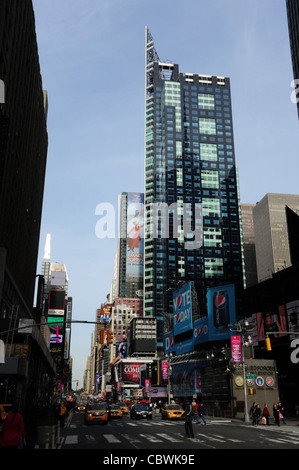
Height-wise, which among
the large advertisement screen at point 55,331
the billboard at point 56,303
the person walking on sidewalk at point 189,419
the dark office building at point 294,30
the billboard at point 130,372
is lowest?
the person walking on sidewalk at point 189,419

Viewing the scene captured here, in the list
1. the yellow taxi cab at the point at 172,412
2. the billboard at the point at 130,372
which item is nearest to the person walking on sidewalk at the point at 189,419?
the yellow taxi cab at the point at 172,412

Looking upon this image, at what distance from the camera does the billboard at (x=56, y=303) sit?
146 metres

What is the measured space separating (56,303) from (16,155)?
345 ft

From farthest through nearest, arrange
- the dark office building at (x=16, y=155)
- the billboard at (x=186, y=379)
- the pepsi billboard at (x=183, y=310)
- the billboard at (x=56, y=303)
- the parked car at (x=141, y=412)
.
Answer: the billboard at (x=56, y=303)
the pepsi billboard at (x=183, y=310)
the billboard at (x=186, y=379)
the parked car at (x=141, y=412)
the dark office building at (x=16, y=155)

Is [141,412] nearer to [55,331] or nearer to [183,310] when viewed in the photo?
[183,310]

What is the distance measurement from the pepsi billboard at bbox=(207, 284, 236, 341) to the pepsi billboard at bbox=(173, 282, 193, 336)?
11184 millimetres

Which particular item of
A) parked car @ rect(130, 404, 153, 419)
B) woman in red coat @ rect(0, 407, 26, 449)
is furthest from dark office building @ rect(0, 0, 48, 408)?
woman in red coat @ rect(0, 407, 26, 449)

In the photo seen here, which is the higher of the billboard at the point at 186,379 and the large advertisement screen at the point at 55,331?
the large advertisement screen at the point at 55,331

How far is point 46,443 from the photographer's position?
1795 cm

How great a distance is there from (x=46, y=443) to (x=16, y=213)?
4007 cm

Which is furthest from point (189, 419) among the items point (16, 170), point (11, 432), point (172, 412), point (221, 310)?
point (221, 310)

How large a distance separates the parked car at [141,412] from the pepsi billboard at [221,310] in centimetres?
2131

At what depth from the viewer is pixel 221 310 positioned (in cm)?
6406

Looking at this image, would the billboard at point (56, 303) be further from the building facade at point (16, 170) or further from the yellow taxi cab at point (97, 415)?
the yellow taxi cab at point (97, 415)
